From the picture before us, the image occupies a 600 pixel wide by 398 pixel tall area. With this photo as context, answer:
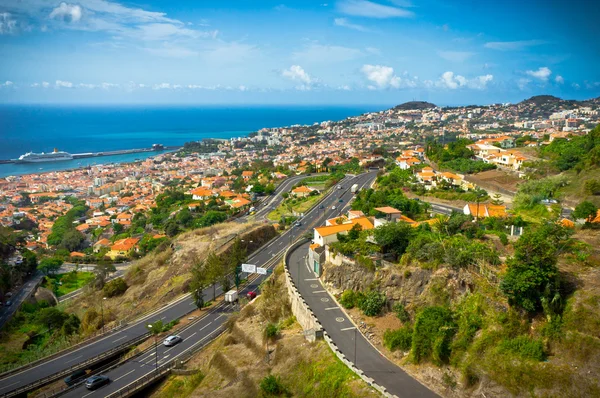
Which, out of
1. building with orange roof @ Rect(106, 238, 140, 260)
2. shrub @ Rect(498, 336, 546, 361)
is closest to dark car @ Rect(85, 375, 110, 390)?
shrub @ Rect(498, 336, 546, 361)

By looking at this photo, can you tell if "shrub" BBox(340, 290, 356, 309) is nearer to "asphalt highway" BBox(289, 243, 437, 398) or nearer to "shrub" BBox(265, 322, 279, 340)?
"asphalt highway" BBox(289, 243, 437, 398)

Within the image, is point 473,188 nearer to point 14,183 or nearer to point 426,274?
point 426,274

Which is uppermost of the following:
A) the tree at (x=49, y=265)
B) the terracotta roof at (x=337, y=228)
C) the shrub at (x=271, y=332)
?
the terracotta roof at (x=337, y=228)

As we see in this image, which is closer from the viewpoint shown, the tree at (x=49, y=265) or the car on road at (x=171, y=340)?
the car on road at (x=171, y=340)

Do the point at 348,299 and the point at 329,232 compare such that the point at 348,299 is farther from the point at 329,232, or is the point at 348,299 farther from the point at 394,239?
the point at 329,232

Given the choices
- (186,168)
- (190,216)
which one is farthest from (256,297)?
(186,168)

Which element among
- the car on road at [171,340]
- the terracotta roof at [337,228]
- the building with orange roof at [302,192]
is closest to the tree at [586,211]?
the terracotta roof at [337,228]

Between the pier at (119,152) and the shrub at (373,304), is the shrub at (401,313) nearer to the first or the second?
the shrub at (373,304)
